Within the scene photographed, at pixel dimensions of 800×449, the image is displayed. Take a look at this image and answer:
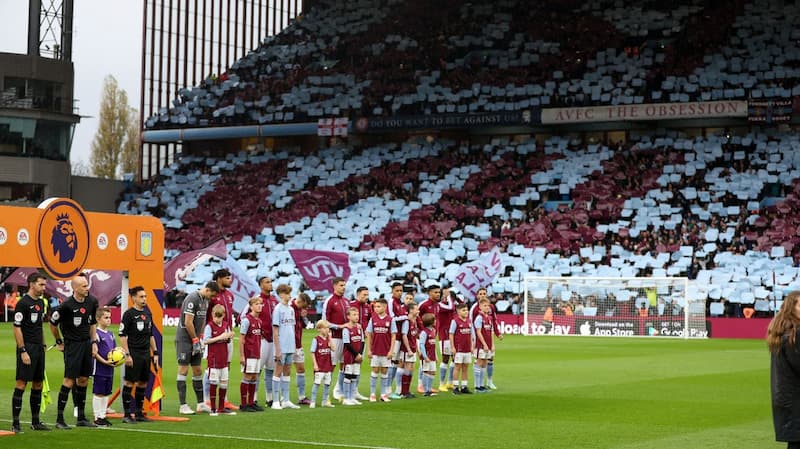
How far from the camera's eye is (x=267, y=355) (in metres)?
19.2

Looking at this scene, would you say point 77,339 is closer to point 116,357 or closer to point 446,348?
point 116,357

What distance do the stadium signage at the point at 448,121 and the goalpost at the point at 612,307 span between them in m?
10.9

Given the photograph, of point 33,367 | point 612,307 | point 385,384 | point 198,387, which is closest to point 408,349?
point 385,384

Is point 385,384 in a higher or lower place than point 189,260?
lower

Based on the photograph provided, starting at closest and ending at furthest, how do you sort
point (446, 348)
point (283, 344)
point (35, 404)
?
point (35, 404) < point (283, 344) < point (446, 348)

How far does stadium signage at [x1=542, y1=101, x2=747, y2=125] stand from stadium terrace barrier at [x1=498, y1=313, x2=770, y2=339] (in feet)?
34.9

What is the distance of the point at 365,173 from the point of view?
56969mm

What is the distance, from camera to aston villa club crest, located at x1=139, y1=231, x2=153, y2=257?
733 inches

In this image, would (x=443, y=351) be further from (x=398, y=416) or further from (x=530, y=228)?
(x=530, y=228)

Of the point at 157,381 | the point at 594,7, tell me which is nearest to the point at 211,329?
the point at 157,381

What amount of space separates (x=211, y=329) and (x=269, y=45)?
5109 cm

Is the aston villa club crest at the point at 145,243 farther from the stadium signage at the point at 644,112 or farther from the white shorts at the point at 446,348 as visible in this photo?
the stadium signage at the point at 644,112

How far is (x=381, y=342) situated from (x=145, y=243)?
454cm

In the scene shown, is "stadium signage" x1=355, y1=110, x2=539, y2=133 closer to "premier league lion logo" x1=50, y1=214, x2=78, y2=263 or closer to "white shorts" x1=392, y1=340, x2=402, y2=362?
"white shorts" x1=392, y1=340, x2=402, y2=362
